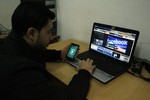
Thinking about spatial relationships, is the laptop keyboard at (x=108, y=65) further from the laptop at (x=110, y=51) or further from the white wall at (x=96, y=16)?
the white wall at (x=96, y=16)

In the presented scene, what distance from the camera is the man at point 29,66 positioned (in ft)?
2.41

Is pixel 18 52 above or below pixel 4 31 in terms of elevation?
above

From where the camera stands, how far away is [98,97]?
38.4 inches

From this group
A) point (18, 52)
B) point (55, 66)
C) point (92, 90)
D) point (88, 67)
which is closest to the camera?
point (18, 52)

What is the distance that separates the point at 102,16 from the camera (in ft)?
5.23

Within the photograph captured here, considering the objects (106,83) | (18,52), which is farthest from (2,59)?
(106,83)

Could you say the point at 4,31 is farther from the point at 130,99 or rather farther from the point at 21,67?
the point at 130,99

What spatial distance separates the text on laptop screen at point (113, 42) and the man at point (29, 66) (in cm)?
28

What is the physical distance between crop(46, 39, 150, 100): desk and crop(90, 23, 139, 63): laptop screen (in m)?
0.17

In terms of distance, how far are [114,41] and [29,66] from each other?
0.76m

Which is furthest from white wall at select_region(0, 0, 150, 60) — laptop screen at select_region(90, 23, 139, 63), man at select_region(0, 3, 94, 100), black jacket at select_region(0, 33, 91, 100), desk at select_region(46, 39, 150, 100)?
black jacket at select_region(0, 33, 91, 100)

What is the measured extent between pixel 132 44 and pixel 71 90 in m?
0.58

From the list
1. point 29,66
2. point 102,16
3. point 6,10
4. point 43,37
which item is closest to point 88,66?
point 43,37

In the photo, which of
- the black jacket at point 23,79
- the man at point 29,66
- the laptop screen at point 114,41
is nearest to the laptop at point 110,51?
the laptop screen at point 114,41
